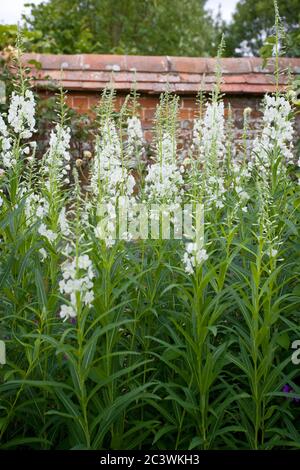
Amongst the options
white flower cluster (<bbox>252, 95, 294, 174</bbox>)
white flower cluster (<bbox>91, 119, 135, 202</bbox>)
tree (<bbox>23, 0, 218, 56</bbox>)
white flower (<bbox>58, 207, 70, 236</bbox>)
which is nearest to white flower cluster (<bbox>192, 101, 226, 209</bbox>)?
white flower cluster (<bbox>252, 95, 294, 174</bbox>)

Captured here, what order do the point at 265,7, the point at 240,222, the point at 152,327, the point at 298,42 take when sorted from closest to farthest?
the point at 152,327 → the point at 240,222 → the point at 298,42 → the point at 265,7

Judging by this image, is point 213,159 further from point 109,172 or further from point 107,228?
point 107,228

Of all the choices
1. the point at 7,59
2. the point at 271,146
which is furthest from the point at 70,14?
the point at 271,146

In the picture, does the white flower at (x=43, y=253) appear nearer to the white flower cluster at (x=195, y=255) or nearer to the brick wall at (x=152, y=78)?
the white flower cluster at (x=195, y=255)

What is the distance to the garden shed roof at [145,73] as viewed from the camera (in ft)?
23.4

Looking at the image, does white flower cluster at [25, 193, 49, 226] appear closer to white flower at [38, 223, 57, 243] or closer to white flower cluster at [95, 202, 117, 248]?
white flower at [38, 223, 57, 243]

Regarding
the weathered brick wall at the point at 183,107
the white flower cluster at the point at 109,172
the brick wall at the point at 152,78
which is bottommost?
the white flower cluster at the point at 109,172

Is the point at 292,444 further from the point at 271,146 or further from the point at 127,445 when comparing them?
the point at 271,146

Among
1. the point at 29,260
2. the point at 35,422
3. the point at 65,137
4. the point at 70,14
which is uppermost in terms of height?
the point at 70,14

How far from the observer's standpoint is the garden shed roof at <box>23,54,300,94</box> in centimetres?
712

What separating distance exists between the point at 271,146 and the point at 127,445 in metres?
1.74

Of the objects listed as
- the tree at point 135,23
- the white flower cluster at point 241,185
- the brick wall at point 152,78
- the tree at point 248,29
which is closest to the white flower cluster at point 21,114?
the white flower cluster at point 241,185

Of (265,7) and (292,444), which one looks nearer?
(292,444)
